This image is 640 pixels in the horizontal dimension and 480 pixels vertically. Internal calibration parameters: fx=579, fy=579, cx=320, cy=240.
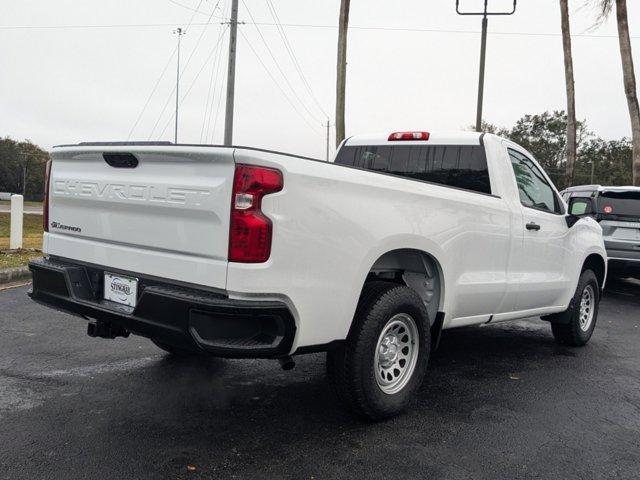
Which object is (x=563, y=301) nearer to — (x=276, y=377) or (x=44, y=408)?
(x=276, y=377)

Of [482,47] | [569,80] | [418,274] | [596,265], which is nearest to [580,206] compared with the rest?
[596,265]

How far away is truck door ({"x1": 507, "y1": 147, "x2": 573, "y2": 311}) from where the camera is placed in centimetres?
498

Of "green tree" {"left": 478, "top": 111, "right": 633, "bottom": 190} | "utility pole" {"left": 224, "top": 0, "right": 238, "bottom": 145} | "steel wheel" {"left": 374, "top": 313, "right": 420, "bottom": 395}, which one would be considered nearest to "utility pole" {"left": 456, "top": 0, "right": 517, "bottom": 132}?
"utility pole" {"left": 224, "top": 0, "right": 238, "bottom": 145}

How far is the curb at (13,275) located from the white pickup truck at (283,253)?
183 inches

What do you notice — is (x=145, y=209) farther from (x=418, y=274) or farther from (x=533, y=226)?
(x=533, y=226)

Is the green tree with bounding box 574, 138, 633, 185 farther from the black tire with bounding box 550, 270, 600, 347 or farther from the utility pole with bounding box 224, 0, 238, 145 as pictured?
the black tire with bounding box 550, 270, 600, 347

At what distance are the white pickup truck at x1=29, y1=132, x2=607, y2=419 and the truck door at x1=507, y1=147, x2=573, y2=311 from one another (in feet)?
0.53

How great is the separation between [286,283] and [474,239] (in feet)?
6.22

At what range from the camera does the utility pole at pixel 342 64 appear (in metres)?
17.5

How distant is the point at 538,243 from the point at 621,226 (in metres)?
5.30

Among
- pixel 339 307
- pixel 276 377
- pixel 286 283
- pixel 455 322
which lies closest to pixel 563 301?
pixel 455 322

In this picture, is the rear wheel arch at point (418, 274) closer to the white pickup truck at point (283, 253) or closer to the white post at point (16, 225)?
the white pickup truck at point (283, 253)

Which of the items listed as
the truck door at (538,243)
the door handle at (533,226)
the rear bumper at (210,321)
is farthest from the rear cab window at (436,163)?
the rear bumper at (210,321)

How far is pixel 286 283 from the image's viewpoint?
2941 mm
